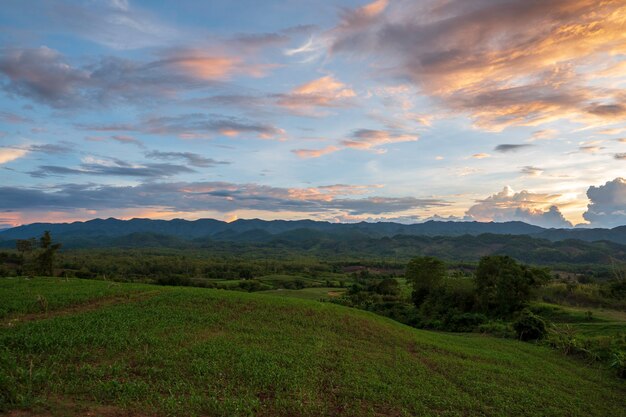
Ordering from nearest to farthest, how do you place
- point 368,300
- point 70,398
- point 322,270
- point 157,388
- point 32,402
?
point 32,402, point 70,398, point 157,388, point 368,300, point 322,270

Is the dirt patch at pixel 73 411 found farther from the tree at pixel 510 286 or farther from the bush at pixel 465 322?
the tree at pixel 510 286

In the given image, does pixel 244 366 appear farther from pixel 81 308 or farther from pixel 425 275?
pixel 425 275

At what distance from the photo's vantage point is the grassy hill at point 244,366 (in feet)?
45.5

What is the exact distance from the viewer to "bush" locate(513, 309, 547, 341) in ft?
117

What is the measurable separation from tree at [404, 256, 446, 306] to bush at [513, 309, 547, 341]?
1160 inches

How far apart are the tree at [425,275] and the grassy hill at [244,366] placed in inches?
1469

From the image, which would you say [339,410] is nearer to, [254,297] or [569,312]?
[254,297]

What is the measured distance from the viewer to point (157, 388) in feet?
48.1

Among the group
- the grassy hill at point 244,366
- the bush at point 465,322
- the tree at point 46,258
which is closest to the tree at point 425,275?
the bush at point 465,322

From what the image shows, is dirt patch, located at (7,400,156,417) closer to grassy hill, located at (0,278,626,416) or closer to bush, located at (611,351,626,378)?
grassy hill, located at (0,278,626,416)

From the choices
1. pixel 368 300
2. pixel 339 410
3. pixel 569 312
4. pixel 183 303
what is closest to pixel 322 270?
pixel 368 300

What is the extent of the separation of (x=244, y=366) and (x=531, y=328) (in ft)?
103

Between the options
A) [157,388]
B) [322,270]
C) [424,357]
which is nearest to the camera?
[157,388]

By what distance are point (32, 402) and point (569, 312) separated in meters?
52.9
